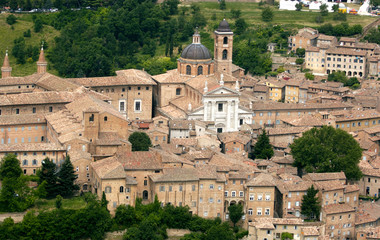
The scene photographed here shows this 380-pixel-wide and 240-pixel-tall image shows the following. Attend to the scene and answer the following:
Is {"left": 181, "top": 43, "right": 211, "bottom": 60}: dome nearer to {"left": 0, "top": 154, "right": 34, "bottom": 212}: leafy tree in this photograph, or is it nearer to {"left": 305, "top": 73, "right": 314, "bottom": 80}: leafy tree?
{"left": 305, "top": 73, "right": 314, "bottom": 80}: leafy tree

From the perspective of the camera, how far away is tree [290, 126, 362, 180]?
84.6m

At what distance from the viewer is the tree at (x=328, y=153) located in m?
84.6

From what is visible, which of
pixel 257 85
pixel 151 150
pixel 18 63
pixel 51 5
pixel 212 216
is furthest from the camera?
pixel 51 5

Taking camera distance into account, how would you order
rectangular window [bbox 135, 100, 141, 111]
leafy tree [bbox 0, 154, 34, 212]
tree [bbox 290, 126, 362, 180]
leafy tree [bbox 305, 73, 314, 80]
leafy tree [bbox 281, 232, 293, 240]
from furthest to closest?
leafy tree [bbox 305, 73, 314, 80] < rectangular window [bbox 135, 100, 141, 111] < tree [bbox 290, 126, 362, 180] < leafy tree [bbox 0, 154, 34, 212] < leafy tree [bbox 281, 232, 293, 240]

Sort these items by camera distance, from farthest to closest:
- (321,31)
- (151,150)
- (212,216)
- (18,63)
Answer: (321,31) → (18,63) → (151,150) → (212,216)

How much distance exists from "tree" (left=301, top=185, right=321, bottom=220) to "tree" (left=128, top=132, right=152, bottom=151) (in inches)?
612

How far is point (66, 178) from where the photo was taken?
7744 cm

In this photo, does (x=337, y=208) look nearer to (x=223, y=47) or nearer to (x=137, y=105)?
(x=137, y=105)

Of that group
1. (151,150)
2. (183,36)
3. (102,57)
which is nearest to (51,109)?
(151,150)

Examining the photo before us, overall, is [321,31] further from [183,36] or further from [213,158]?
[213,158]

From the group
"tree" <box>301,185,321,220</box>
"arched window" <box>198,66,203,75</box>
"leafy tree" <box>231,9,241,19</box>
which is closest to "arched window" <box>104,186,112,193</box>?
"tree" <box>301,185,321,220</box>

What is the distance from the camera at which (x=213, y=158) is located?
82.4m

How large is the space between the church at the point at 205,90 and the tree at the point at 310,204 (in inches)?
798

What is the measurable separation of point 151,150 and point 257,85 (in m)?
27.5
